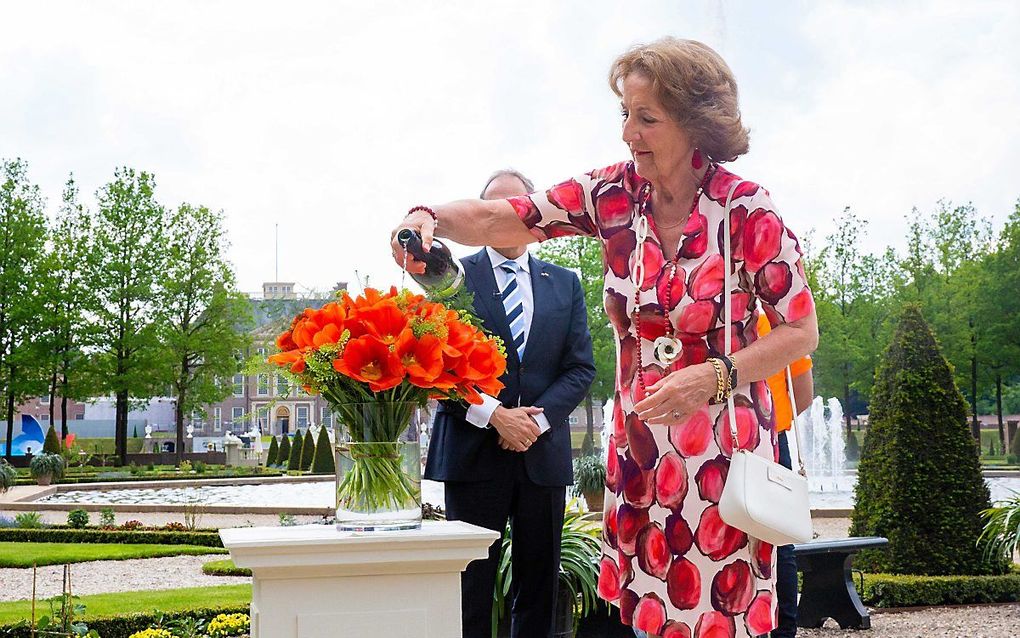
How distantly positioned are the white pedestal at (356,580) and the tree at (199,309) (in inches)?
1282

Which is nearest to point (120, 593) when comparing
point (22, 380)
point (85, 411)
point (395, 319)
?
point (395, 319)

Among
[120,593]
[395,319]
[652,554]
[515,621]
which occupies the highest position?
[395,319]

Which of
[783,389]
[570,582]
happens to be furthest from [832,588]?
[783,389]

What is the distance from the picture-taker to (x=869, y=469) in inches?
344

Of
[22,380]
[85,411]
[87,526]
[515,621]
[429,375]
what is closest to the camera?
[429,375]

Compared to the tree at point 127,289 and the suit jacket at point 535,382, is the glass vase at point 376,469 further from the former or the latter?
the tree at point 127,289

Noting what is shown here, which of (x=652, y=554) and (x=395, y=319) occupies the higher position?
(x=395, y=319)

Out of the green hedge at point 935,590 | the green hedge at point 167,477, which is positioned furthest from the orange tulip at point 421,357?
the green hedge at point 167,477

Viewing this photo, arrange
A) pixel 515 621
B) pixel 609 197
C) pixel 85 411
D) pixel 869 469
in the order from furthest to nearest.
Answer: pixel 85 411, pixel 869 469, pixel 515 621, pixel 609 197

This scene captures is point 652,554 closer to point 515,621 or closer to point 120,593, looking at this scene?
point 515,621

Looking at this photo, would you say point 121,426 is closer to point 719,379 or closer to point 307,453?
point 307,453

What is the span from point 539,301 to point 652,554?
5.91ft

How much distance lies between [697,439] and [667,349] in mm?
193

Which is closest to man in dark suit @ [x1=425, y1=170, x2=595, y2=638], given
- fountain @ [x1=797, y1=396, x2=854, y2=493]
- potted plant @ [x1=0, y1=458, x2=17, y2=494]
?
potted plant @ [x1=0, y1=458, x2=17, y2=494]
